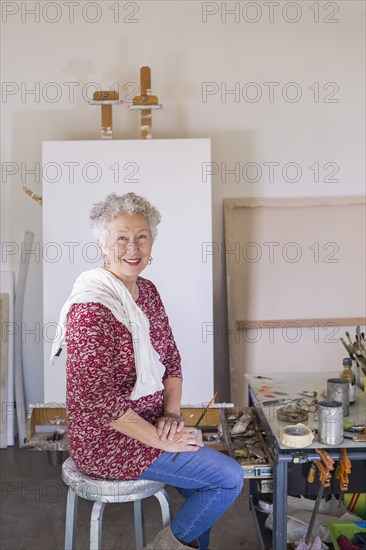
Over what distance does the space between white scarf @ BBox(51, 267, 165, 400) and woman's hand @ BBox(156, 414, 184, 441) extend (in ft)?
0.34

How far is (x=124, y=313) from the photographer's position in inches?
88.4

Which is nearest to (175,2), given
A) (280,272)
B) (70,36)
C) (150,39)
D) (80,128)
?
(150,39)

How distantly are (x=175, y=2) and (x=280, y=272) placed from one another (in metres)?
1.68

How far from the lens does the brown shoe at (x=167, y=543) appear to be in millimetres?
2156

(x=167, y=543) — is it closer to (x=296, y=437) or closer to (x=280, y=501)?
(x=280, y=501)

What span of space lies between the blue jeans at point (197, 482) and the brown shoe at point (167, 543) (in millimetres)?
17

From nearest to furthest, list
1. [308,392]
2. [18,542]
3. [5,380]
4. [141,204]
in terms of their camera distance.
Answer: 1. [141,204]
2. [308,392]
3. [18,542]
4. [5,380]

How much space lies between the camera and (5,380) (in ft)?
13.5

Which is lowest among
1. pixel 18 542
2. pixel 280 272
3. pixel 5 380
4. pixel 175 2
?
pixel 18 542

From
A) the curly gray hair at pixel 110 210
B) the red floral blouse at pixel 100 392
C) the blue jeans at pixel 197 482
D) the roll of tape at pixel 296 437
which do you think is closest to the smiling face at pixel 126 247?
the curly gray hair at pixel 110 210

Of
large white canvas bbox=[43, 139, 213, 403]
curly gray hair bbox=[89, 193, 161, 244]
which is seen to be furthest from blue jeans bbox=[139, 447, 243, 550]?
large white canvas bbox=[43, 139, 213, 403]

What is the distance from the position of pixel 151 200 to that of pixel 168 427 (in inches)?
70.9

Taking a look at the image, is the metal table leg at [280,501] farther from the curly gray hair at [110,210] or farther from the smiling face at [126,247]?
the curly gray hair at [110,210]

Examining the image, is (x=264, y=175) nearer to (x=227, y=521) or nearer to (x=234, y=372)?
(x=234, y=372)
